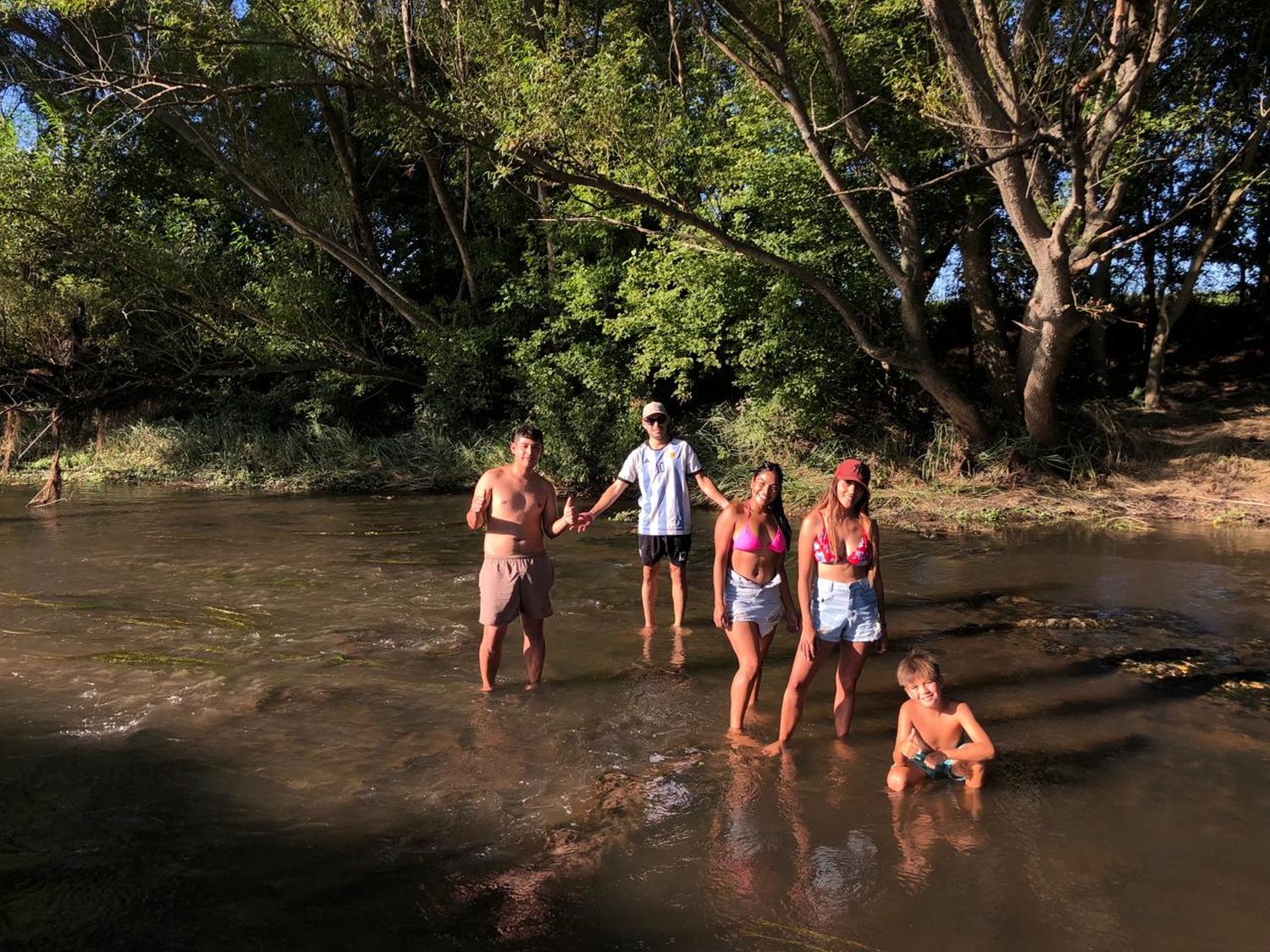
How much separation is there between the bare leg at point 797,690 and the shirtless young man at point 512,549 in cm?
183

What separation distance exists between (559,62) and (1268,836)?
11105 mm

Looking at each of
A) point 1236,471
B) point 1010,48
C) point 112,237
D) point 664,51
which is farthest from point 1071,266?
point 112,237

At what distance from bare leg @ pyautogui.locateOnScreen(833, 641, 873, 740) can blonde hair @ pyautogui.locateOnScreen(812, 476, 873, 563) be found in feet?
1.73

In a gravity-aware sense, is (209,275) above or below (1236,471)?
above

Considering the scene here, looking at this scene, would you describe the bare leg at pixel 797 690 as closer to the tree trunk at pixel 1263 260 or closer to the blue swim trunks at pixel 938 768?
the blue swim trunks at pixel 938 768

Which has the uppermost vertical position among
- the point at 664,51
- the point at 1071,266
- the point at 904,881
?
the point at 664,51

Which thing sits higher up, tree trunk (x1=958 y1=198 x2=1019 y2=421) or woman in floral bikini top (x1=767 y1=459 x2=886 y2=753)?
tree trunk (x1=958 y1=198 x2=1019 y2=421)

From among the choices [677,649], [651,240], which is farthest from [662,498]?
[651,240]

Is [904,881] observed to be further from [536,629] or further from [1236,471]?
[1236,471]

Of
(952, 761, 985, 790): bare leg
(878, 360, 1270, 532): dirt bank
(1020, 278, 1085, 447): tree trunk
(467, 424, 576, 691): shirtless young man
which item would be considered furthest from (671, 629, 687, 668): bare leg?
(1020, 278, 1085, 447): tree trunk

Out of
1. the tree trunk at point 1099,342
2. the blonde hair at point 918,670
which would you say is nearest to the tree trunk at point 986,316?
the tree trunk at point 1099,342

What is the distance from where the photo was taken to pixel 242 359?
2223 centimetres

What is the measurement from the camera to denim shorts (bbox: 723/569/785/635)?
16.5 ft

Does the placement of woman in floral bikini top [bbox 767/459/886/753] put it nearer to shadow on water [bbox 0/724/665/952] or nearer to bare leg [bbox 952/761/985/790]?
bare leg [bbox 952/761/985/790]
